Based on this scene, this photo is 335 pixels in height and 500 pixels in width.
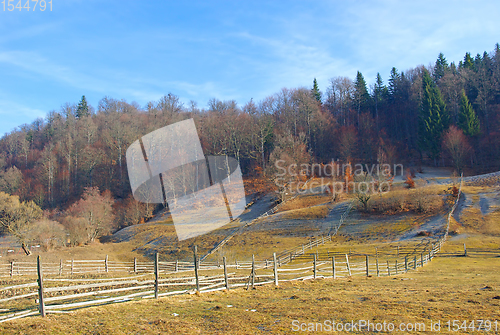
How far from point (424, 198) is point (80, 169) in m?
67.6

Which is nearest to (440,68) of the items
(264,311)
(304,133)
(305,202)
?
(304,133)

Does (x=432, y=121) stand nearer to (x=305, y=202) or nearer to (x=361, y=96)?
(x=361, y=96)

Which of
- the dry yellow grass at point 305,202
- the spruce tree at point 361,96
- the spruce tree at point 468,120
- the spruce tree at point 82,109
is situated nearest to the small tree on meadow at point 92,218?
the dry yellow grass at point 305,202

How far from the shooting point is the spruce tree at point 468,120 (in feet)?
216

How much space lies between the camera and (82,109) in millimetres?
104250

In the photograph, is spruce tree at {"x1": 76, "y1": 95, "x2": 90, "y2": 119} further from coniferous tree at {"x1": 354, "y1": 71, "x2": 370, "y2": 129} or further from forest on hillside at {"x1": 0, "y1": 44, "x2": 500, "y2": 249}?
coniferous tree at {"x1": 354, "y1": 71, "x2": 370, "y2": 129}

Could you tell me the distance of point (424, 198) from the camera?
41.2m

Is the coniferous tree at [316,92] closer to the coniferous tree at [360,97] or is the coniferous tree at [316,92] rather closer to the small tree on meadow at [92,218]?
the coniferous tree at [360,97]

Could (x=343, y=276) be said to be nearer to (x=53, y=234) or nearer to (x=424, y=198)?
(x=424, y=198)

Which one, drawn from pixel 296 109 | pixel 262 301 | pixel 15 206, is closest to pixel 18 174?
pixel 15 206

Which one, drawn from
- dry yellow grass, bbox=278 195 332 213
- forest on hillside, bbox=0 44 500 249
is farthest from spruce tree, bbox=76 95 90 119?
dry yellow grass, bbox=278 195 332 213

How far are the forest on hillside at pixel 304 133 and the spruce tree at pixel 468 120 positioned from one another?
0.63ft

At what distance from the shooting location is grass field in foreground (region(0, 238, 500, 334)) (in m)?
6.76

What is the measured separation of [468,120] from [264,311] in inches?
2852
